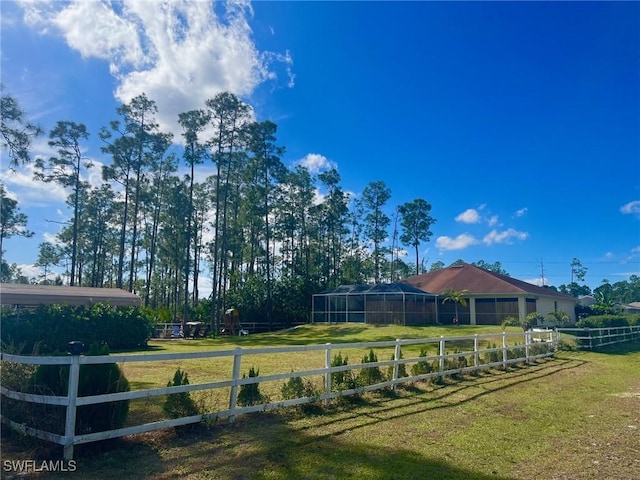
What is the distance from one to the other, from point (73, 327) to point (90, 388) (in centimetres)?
1416

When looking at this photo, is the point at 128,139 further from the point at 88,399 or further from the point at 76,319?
the point at 88,399

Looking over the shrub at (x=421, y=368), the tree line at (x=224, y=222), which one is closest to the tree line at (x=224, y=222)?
the tree line at (x=224, y=222)

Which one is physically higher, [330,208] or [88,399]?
[330,208]

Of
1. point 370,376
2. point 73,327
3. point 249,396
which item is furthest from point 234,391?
point 73,327

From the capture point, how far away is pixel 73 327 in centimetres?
1758

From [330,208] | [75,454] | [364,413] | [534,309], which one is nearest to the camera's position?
[75,454]

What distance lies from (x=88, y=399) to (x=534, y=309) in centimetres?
3366

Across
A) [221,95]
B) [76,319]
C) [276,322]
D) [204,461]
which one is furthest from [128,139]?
[204,461]

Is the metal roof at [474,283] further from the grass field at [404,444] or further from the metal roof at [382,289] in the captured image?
the grass field at [404,444]

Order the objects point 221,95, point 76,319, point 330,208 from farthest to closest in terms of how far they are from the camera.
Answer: point 330,208
point 221,95
point 76,319

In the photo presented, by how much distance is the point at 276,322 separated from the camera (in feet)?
129

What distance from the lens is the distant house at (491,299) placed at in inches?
1281

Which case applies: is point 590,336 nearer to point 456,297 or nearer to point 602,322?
point 602,322

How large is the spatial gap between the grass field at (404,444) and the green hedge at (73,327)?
985cm
